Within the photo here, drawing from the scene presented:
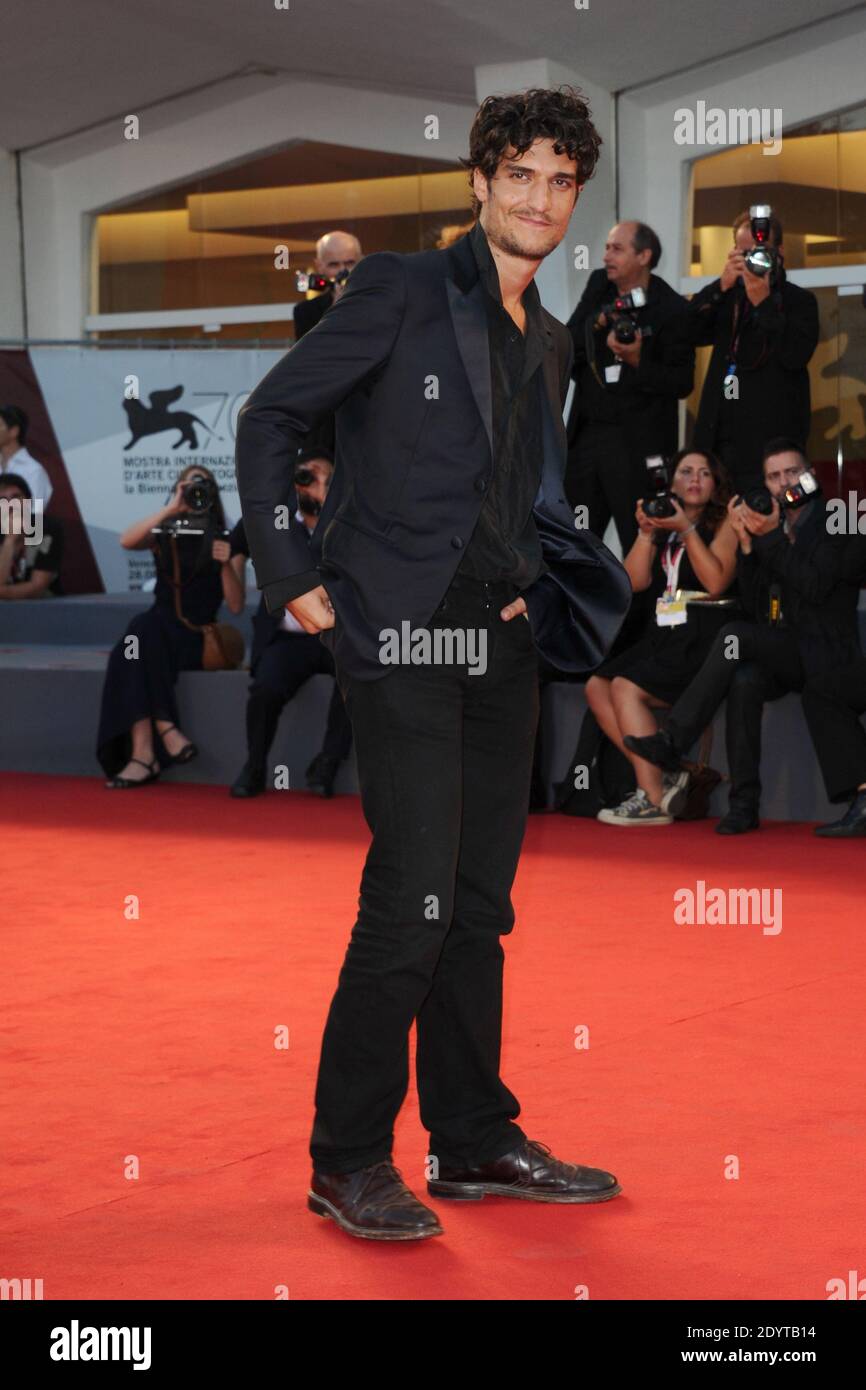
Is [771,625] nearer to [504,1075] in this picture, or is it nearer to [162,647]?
[162,647]

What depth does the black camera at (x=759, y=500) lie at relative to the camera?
6141 mm

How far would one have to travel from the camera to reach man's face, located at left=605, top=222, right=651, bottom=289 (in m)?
6.48

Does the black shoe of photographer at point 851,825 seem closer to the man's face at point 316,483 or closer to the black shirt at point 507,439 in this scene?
the man's face at point 316,483

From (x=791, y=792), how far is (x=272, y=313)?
727 cm

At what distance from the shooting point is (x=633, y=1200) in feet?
8.74

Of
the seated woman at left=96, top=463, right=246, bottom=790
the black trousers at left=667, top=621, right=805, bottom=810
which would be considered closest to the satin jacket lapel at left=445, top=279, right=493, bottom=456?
the black trousers at left=667, top=621, right=805, bottom=810

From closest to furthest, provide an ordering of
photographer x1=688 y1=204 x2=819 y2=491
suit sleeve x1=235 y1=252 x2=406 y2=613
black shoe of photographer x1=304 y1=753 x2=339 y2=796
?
suit sleeve x1=235 y1=252 x2=406 y2=613, photographer x1=688 y1=204 x2=819 y2=491, black shoe of photographer x1=304 y1=753 x2=339 y2=796

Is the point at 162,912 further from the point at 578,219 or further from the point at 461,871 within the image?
the point at 578,219

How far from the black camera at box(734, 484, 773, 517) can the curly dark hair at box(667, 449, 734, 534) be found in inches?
10.0

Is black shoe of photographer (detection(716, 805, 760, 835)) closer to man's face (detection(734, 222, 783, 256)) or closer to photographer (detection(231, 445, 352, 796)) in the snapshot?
photographer (detection(231, 445, 352, 796))

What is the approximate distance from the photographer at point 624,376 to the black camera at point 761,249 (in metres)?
0.29

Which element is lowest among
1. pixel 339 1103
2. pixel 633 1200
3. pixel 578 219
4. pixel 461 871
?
pixel 633 1200

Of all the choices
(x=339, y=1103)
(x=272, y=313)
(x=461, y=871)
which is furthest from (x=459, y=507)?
(x=272, y=313)

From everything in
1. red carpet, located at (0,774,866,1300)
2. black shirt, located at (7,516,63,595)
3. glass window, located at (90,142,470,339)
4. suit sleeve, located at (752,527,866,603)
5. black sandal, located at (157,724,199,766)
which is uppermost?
glass window, located at (90,142,470,339)
